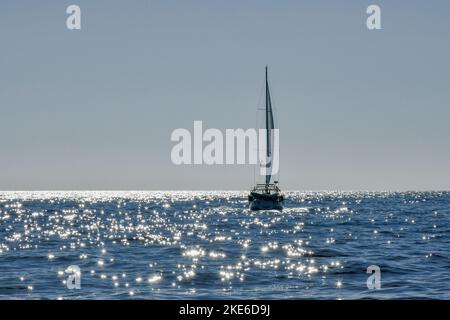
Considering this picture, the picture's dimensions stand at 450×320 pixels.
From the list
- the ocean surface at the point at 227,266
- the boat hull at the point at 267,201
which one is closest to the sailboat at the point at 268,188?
the boat hull at the point at 267,201

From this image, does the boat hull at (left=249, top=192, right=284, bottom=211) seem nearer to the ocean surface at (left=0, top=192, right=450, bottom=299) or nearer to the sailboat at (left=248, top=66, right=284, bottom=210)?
the sailboat at (left=248, top=66, right=284, bottom=210)

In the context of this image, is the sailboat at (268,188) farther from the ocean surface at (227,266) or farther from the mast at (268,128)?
the ocean surface at (227,266)

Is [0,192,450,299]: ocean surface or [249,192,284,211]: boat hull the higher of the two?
[0,192,450,299]: ocean surface

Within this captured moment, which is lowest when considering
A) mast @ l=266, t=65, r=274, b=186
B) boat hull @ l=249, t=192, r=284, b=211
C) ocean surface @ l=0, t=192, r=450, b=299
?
boat hull @ l=249, t=192, r=284, b=211

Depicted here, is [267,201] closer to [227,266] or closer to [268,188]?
[268,188]

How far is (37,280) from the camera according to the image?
957 inches

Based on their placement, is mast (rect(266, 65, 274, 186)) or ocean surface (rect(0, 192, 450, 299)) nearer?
ocean surface (rect(0, 192, 450, 299))

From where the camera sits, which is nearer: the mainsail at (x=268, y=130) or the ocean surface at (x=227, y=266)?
the ocean surface at (x=227, y=266)

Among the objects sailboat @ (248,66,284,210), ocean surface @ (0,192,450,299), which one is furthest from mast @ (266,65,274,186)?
ocean surface @ (0,192,450,299)

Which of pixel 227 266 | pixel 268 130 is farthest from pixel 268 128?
pixel 227 266

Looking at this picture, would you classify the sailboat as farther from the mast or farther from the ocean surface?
the ocean surface
